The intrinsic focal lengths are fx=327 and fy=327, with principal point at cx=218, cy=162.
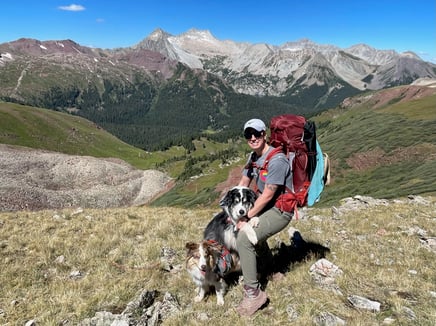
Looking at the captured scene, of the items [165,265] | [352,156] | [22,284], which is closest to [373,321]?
[165,265]

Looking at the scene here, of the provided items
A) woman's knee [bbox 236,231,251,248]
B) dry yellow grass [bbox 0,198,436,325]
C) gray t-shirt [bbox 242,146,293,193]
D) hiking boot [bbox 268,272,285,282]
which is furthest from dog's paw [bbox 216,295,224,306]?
gray t-shirt [bbox 242,146,293,193]

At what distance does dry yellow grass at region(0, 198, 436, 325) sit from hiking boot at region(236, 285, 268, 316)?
19cm

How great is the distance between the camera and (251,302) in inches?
280

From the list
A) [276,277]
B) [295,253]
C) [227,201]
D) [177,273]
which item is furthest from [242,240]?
[295,253]

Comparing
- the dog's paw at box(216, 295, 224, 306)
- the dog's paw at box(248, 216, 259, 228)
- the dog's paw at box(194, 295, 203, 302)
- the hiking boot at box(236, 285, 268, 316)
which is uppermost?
the dog's paw at box(248, 216, 259, 228)

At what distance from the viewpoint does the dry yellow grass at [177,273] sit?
6.96m

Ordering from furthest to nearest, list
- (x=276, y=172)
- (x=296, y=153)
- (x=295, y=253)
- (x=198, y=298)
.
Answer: (x=295, y=253) → (x=198, y=298) → (x=296, y=153) → (x=276, y=172)

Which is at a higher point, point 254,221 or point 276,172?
point 276,172

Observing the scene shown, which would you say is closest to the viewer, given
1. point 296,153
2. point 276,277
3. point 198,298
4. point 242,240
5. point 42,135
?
point 242,240

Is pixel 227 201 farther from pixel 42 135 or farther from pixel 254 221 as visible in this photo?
pixel 42 135

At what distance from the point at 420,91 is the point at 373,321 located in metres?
192

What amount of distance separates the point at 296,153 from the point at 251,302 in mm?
3423

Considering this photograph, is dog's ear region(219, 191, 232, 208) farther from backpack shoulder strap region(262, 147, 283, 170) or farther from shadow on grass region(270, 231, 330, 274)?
shadow on grass region(270, 231, 330, 274)

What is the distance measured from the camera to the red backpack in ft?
24.2
